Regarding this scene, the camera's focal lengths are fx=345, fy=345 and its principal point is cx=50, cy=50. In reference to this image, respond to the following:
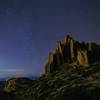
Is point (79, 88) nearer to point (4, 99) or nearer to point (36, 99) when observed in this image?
point (36, 99)

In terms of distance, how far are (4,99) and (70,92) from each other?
127 ft

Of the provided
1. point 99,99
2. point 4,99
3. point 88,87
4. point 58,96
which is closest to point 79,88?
point 88,87

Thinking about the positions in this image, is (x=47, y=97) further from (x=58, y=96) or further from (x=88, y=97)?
(x=88, y=97)

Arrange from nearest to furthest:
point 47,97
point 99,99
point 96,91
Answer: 1. point 99,99
2. point 96,91
3. point 47,97

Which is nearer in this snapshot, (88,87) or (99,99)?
(99,99)

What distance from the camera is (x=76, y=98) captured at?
179 m

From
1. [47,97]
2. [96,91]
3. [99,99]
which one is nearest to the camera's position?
[99,99]

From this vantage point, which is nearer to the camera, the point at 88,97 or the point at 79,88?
the point at 88,97

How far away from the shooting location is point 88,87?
200 meters

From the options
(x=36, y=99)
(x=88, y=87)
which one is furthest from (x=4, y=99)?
(x=88, y=87)

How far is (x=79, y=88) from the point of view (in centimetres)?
19925

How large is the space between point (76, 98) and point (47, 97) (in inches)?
897

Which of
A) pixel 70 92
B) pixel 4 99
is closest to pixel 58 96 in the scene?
pixel 70 92

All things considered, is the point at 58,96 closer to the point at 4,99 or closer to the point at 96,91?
the point at 96,91
